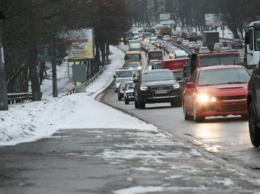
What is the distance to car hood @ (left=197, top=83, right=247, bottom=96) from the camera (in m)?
24.3

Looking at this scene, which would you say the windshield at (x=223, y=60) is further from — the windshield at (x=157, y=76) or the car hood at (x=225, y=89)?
the car hood at (x=225, y=89)

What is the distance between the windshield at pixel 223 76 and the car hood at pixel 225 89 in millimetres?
445

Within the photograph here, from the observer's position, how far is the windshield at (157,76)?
127 feet

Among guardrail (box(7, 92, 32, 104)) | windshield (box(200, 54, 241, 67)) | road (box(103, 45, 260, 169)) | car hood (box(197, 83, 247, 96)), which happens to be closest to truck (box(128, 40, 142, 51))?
guardrail (box(7, 92, 32, 104))

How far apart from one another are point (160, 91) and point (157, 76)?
1770 mm

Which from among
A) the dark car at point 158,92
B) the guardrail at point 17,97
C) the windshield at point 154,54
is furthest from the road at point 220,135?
the windshield at point 154,54

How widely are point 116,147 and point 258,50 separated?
23.1 meters

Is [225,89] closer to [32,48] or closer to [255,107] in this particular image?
[255,107]

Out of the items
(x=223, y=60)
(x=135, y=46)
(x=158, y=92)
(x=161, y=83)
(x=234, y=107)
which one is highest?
(x=223, y=60)

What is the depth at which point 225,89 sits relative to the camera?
24469mm

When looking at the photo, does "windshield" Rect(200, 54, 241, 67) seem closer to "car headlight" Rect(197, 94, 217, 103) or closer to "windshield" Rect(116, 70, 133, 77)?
"car headlight" Rect(197, 94, 217, 103)

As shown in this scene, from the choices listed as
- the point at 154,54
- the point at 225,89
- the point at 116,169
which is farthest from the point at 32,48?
the point at 154,54

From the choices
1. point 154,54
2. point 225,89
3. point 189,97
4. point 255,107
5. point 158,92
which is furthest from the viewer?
point 154,54

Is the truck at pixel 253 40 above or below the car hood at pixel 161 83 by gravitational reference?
above
